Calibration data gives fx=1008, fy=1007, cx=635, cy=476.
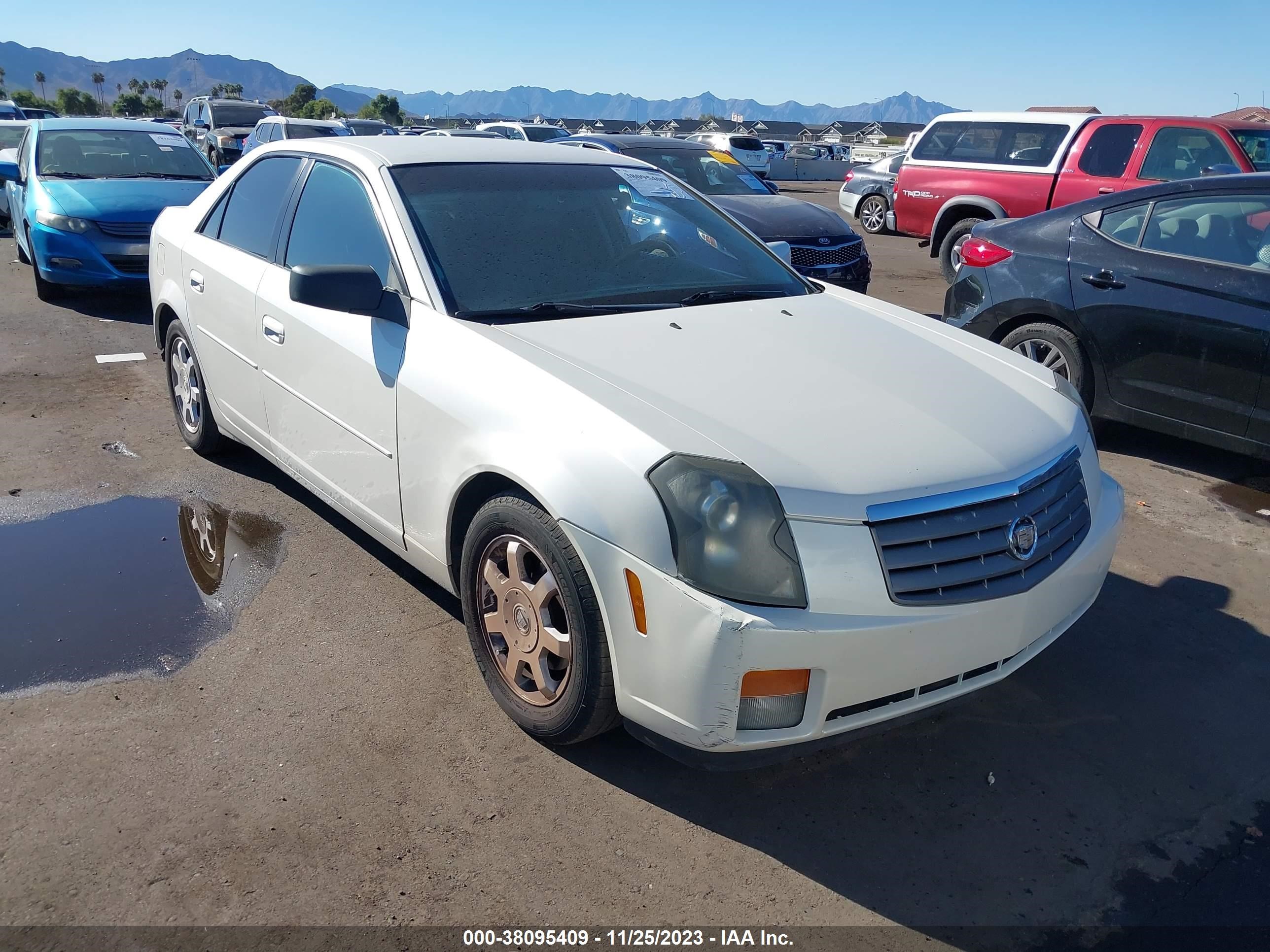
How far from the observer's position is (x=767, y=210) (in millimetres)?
9328

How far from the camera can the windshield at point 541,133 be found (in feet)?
81.0

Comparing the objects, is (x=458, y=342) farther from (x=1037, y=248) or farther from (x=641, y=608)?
(x=1037, y=248)

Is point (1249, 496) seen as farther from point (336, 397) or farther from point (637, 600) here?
point (336, 397)

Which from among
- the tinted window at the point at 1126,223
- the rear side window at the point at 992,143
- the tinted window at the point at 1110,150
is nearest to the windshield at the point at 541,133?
the rear side window at the point at 992,143

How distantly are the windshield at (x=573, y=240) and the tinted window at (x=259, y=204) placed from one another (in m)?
0.84

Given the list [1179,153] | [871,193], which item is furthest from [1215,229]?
[871,193]

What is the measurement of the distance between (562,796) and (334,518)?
225cm

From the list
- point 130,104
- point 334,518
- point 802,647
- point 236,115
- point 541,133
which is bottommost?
point 130,104

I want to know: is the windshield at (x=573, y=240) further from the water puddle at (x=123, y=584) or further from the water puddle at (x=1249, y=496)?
the water puddle at (x=1249, y=496)

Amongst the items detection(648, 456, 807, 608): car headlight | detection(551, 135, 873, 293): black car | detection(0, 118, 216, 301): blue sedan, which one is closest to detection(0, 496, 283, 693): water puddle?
detection(648, 456, 807, 608): car headlight

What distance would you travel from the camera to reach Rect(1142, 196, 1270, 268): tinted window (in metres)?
5.04

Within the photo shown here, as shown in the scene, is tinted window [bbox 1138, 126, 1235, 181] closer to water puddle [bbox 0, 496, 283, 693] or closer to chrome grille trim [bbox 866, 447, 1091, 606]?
chrome grille trim [bbox 866, 447, 1091, 606]

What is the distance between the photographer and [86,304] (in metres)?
9.30

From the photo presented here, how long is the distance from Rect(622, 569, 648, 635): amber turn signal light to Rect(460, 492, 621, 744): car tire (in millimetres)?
151
